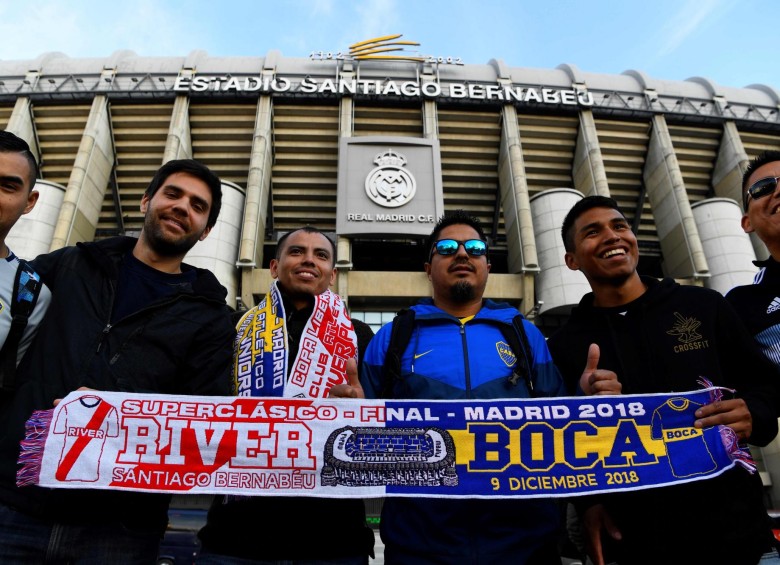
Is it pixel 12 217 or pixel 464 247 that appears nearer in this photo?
pixel 12 217

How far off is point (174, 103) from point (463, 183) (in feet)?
56.7

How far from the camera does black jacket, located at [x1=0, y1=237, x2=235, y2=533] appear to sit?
95.1 inches

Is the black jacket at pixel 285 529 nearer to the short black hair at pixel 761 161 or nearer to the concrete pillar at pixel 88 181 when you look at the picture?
the short black hair at pixel 761 161

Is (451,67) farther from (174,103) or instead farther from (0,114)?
(0,114)

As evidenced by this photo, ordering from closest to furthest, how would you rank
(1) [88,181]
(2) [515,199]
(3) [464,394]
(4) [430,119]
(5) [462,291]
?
(3) [464,394] → (5) [462,291] → (1) [88,181] → (2) [515,199] → (4) [430,119]

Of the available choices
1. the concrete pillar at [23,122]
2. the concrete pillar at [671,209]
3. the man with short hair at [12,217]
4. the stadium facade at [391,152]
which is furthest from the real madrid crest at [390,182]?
the man with short hair at [12,217]

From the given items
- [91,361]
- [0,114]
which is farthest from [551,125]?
[0,114]

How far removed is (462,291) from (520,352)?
2.04ft

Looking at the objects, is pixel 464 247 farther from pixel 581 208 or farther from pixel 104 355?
pixel 104 355

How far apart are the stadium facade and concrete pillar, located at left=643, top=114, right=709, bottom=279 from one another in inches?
4.0

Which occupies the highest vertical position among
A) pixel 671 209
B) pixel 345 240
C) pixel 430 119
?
pixel 430 119

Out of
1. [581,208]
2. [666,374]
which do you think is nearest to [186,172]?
[581,208]

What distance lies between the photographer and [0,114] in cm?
2530

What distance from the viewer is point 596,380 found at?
2.82 metres
